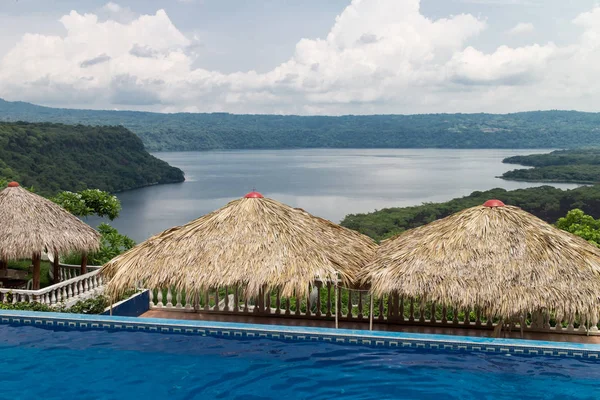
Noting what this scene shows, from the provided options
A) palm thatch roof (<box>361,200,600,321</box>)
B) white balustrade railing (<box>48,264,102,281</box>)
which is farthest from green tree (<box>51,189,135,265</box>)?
A: palm thatch roof (<box>361,200,600,321</box>)

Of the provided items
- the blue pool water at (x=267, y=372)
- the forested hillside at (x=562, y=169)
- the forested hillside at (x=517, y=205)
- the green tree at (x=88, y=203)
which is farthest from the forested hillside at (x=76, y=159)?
the blue pool water at (x=267, y=372)

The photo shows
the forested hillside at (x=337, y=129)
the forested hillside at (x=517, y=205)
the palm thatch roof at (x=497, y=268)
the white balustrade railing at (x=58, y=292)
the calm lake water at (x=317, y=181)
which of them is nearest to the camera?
the palm thatch roof at (x=497, y=268)

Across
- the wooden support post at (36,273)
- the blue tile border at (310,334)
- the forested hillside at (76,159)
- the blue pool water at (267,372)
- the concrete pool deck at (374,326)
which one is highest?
the forested hillside at (76,159)

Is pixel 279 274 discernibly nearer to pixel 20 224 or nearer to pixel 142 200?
pixel 20 224

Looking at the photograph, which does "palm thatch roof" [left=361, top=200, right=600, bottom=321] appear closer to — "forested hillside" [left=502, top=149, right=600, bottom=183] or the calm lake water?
the calm lake water

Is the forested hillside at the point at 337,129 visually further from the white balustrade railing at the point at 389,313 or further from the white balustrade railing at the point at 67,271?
the white balustrade railing at the point at 389,313

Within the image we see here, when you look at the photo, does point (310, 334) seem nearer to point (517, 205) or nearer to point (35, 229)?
point (35, 229)

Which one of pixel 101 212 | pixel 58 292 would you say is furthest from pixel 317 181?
pixel 58 292
